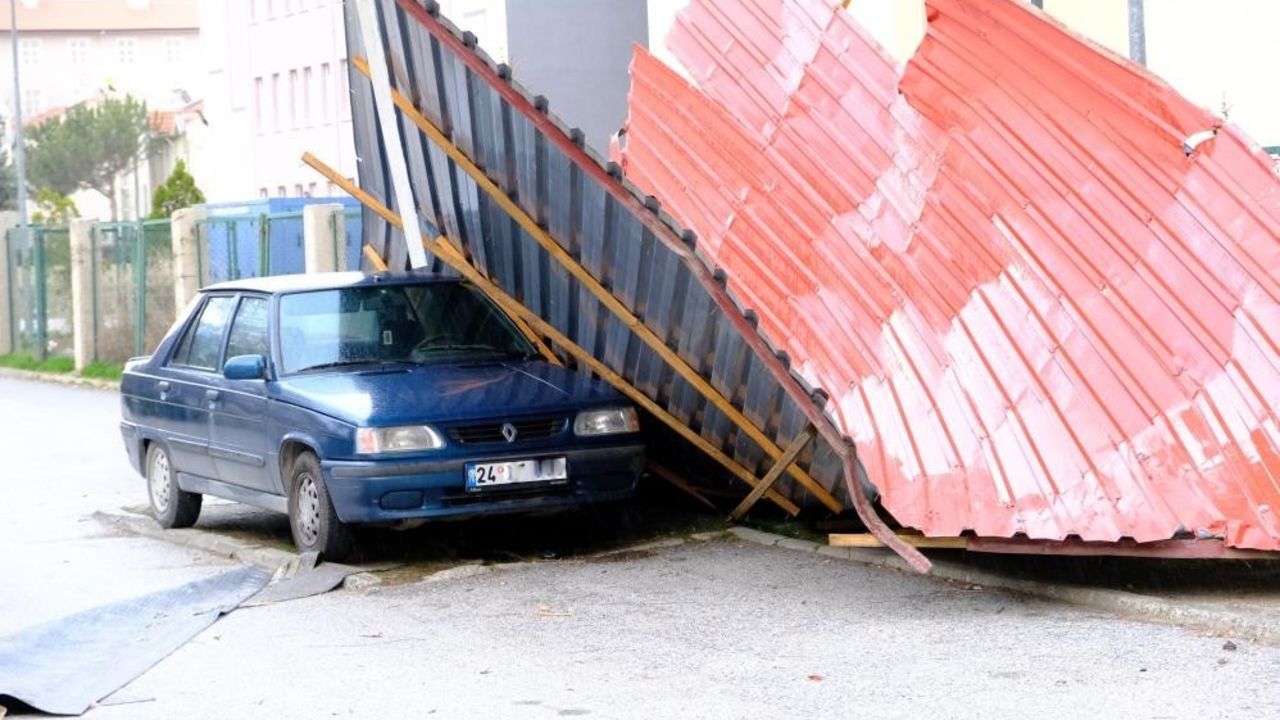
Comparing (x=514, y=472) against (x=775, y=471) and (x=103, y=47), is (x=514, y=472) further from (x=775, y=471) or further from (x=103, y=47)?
(x=103, y=47)

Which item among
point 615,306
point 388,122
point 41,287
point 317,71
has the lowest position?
point 41,287

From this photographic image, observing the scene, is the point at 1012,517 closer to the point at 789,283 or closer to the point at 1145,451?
the point at 1145,451

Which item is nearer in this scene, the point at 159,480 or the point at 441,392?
the point at 441,392

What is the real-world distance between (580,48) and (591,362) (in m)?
35.3

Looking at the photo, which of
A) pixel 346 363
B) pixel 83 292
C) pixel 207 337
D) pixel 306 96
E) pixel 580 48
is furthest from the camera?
pixel 306 96

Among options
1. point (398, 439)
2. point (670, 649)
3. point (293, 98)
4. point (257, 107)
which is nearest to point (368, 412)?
point (398, 439)

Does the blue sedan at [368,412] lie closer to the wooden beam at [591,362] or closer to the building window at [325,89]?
the wooden beam at [591,362]

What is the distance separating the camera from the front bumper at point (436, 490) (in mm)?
10484

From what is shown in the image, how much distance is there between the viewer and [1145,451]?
8984 mm

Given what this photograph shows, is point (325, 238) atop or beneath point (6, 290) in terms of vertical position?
atop

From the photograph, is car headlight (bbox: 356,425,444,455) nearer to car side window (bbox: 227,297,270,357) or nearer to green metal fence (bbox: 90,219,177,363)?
car side window (bbox: 227,297,270,357)

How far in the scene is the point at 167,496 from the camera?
13.0m

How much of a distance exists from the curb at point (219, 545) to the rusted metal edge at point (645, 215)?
7.36 feet

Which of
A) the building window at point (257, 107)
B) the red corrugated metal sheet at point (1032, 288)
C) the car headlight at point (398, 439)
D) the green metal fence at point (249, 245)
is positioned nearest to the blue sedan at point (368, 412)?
the car headlight at point (398, 439)
